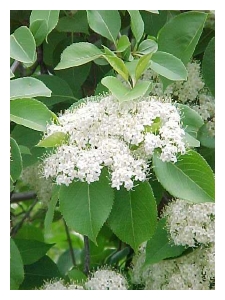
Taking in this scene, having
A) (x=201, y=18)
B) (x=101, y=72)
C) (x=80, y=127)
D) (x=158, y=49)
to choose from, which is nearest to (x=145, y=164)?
(x=80, y=127)

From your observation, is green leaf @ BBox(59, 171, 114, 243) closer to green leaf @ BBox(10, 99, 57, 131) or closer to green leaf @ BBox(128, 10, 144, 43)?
green leaf @ BBox(10, 99, 57, 131)

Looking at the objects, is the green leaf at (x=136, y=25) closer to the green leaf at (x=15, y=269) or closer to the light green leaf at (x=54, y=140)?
the light green leaf at (x=54, y=140)

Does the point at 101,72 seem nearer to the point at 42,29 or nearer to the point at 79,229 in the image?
the point at 42,29

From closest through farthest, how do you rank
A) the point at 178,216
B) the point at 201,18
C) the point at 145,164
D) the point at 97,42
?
1. the point at 145,164
2. the point at 178,216
3. the point at 201,18
4. the point at 97,42

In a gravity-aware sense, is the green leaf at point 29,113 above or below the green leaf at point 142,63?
below

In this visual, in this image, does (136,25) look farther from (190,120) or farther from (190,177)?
(190,177)

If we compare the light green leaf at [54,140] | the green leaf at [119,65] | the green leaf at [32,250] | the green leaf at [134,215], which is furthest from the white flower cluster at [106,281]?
the green leaf at [119,65]
